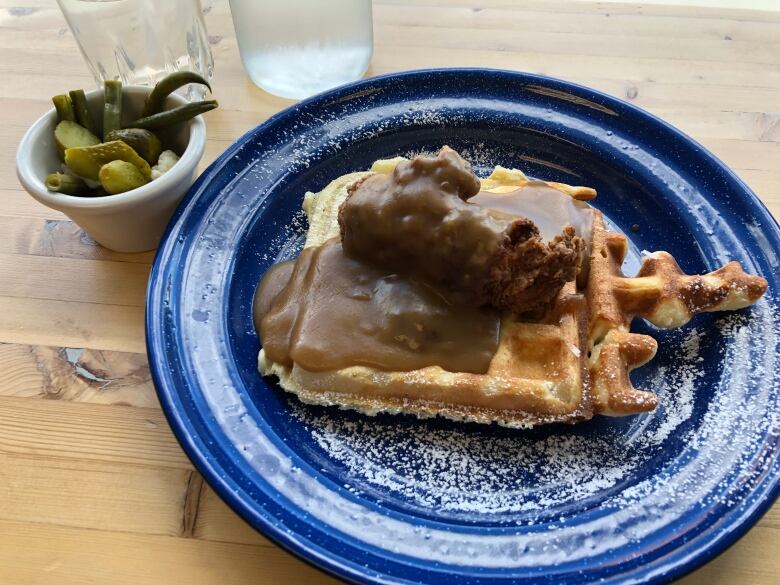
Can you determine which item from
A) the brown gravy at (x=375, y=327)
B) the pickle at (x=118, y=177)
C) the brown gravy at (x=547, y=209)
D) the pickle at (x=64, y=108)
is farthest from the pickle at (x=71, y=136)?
the brown gravy at (x=547, y=209)

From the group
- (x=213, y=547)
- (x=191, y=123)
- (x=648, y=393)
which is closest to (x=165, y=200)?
(x=191, y=123)

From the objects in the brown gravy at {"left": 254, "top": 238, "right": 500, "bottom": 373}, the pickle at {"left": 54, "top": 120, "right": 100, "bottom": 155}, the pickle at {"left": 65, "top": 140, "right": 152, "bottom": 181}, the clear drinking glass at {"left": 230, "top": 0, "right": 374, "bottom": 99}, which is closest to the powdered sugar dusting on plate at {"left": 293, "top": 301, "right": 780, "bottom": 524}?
the brown gravy at {"left": 254, "top": 238, "right": 500, "bottom": 373}

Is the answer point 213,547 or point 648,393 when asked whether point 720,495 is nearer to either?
point 648,393

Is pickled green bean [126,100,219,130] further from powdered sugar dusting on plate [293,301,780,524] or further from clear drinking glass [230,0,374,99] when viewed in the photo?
powdered sugar dusting on plate [293,301,780,524]

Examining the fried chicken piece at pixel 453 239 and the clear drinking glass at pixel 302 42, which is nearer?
the fried chicken piece at pixel 453 239

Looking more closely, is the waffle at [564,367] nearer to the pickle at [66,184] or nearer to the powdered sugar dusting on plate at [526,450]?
the powdered sugar dusting on plate at [526,450]

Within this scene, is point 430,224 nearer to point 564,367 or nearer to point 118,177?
point 564,367
